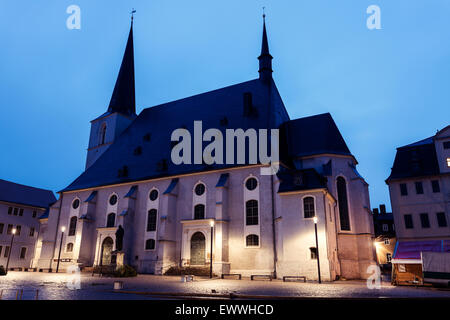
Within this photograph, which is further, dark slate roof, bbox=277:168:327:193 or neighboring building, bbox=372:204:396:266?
neighboring building, bbox=372:204:396:266

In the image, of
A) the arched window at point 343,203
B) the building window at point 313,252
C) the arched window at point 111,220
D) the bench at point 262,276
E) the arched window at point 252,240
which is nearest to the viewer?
the building window at point 313,252

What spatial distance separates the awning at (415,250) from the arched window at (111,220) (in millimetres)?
26538

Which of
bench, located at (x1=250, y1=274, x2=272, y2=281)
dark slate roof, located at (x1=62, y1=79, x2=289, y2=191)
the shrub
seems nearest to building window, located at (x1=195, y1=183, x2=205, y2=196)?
dark slate roof, located at (x1=62, y1=79, x2=289, y2=191)

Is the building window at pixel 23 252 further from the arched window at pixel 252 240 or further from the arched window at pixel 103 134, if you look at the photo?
the arched window at pixel 252 240

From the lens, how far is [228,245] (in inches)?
1107

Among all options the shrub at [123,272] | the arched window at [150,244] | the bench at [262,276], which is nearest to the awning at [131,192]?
the arched window at [150,244]

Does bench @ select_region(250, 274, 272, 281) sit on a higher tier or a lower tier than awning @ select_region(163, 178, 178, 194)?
lower

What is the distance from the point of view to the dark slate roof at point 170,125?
32969 mm

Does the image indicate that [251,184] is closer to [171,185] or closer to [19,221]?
[171,185]

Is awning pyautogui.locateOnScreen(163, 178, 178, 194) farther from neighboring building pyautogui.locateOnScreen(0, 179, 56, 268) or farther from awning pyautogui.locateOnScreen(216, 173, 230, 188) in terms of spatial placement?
neighboring building pyautogui.locateOnScreen(0, 179, 56, 268)

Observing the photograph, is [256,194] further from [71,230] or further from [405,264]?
[71,230]

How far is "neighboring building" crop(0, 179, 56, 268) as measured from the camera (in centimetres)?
4925

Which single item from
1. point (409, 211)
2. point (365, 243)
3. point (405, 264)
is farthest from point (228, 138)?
point (409, 211)

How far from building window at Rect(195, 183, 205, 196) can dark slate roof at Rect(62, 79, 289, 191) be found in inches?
56.7
